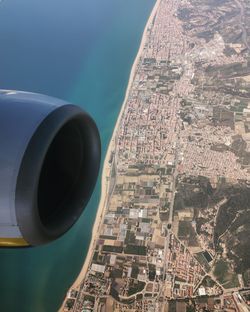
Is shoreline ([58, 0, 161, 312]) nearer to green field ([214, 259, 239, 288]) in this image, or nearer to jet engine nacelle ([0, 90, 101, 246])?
green field ([214, 259, 239, 288])

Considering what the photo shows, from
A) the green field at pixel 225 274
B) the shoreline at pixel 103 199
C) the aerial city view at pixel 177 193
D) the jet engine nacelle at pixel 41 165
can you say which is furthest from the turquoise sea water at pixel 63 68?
the jet engine nacelle at pixel 41 165

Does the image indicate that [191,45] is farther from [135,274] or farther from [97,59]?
[135,274]

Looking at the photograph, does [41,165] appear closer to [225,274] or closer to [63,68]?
[225,274]

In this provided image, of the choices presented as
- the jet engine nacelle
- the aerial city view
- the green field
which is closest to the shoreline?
the aerial city view

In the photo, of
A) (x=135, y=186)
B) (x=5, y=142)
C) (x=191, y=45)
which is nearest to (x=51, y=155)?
(x=5, y=142)

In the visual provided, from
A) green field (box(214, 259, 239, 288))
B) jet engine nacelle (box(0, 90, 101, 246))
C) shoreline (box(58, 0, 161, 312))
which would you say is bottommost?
green field (box(214, 259, 239, 288))

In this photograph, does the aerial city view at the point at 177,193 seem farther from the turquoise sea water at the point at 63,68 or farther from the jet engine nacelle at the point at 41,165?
the jet engine nacelle at the point at 41,165
